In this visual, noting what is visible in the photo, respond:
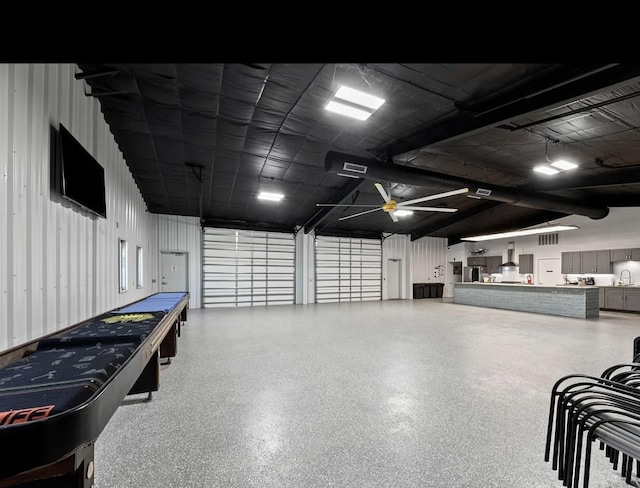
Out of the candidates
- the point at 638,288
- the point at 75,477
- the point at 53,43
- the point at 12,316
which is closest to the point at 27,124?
the point at 12,316

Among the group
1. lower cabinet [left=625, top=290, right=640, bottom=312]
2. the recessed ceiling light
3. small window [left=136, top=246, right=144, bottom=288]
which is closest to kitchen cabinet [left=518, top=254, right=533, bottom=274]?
lower cabinet [left=625, top=290, right=640, bottom=312]

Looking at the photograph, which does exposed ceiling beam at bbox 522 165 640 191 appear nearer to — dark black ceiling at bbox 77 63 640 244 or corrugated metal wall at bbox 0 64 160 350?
dark black ceiling at bbox 77 63 640 244

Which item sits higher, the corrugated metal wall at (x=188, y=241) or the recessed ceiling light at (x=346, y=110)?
the recessed ceiling light at (x=346, y=110)

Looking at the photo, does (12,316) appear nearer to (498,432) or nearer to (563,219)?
(498,432)

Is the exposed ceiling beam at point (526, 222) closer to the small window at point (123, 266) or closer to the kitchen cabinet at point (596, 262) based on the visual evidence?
the kitchen cabinet at point (596, 262)

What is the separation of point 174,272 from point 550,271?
14.9m

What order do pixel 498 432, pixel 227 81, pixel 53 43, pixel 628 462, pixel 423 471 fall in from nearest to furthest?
pixel 53 43 → pixel 628 462 → pixel 423 471 → pixel 498 432 → pixel 227 81

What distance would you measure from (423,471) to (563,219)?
1400 centimetres

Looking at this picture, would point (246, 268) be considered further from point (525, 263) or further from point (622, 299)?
point (622, 299)

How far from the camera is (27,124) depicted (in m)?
2.34

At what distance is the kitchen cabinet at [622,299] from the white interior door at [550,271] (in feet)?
5.87

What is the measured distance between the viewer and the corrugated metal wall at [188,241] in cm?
1052

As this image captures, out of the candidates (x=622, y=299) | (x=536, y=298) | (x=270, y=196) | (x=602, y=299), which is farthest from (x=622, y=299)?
(x=270, y=196)

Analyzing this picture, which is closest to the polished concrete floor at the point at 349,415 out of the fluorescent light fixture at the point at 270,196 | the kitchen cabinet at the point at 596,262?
the fluorescent light fixture at the point at 270,196
